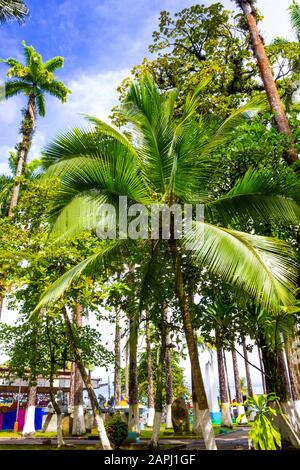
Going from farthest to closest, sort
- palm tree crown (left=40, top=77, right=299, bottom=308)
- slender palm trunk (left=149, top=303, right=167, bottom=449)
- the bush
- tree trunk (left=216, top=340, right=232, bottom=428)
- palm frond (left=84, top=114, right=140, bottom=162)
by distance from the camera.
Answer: tree trunk (left=216, top=340, right=232, bottom=428), the bush, slender palm trunk (left=149, top=303, right=167, bottom=449), palm frond (left=84, top=114, right=140, bottom=162), palm tree crown (left=40, top=77, right=299, bottom=308)

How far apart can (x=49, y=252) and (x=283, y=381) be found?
22.9 ft

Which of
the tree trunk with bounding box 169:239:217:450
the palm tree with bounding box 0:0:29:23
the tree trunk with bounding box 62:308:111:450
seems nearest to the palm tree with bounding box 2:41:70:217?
the palm tree with bounding box 0:0:29:23

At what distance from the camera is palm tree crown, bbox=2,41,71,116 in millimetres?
20683

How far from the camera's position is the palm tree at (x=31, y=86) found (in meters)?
19.7

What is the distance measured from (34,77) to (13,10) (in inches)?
272

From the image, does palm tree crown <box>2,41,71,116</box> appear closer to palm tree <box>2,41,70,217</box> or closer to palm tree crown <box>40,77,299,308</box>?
palm tree <box>2,41,70,217</box>

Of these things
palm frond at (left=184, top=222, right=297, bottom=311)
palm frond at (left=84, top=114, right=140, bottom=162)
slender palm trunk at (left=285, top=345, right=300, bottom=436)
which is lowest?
slender palm trunk at (left=285, top=345, right=300, bottom=436)

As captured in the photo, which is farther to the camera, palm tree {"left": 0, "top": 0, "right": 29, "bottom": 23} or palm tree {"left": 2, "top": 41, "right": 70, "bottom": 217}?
palm tree {"left": 2, "top": 41, "right": 70, "bottom": 217}

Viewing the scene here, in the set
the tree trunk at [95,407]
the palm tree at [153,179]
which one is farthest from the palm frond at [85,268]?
the tree trunk at [95,407]

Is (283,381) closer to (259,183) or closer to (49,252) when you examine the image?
(259,183)

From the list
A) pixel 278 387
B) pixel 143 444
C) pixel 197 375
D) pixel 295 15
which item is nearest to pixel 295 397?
pixel 278 387

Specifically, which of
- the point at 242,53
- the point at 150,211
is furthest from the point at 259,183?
the point at 242,53

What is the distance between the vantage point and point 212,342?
421 inches

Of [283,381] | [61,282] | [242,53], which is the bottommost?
[283,381]
